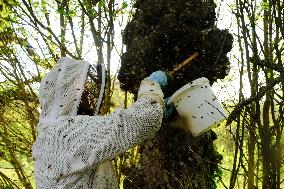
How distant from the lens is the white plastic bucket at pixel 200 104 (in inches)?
79.8

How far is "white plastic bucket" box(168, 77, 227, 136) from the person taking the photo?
203 centimetres

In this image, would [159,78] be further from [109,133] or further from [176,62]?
[109,133]

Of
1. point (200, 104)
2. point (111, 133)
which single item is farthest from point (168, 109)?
point (111, 133)

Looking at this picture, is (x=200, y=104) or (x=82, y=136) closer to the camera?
(x=82, y=136)

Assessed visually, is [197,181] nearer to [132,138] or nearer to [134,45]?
[132,138]

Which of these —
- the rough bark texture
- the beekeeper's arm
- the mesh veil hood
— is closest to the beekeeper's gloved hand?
the rough bark texture

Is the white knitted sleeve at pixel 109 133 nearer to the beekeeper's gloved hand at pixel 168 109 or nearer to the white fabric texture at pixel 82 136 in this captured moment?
the white fabric texture at pixel 82 136

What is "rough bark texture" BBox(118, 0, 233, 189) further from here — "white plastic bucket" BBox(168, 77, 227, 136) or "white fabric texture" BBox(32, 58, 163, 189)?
"white fabric texture" BBox(32, 58, 163, 189)

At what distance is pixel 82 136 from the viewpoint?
1825 millimetres

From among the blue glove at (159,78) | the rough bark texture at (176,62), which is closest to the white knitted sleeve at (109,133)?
the blue glove at (159,78)

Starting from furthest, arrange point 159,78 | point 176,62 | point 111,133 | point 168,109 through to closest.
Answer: point 176,62 → point 168,109 → point 159,78 → point 111,133

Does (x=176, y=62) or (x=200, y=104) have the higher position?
(x=176, y=62)

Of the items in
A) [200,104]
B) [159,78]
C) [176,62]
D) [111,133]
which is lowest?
[111,133]

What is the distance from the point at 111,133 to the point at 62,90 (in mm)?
461
